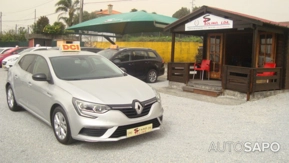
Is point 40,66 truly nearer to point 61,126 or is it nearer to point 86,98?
point 61,126

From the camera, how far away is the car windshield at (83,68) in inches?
209

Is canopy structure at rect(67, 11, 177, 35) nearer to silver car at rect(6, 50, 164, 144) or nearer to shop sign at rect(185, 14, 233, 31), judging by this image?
shop sign at rect(185, 14, 233, 31)

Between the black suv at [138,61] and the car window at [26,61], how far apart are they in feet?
16.2

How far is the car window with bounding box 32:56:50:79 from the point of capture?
5464 millimetres

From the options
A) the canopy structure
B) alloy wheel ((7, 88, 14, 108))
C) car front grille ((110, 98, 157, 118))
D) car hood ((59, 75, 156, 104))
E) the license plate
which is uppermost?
the canopy structure

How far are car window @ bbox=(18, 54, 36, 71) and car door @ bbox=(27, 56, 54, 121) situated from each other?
29 centimetres

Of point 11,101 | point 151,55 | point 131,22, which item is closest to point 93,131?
point 11,101

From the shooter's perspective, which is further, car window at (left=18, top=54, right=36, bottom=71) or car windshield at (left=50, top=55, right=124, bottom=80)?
car window at (left=18, top=54, right=36, bottom=71)

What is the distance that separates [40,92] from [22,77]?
117cm

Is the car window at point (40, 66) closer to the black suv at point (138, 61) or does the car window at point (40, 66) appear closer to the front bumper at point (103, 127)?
the front bumper at point (103, 127)

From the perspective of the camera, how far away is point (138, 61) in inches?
488

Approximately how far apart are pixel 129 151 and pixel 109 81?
→ 1397mm

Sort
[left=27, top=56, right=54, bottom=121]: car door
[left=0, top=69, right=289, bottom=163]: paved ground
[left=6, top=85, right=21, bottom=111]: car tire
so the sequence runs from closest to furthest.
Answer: [left=0, top=69, right=289, bottom=163]: paved ground → [left=27, top=56, right=54, bottom=121]: car door → [left=6, top=85, right=21, bottom=111]: car tire

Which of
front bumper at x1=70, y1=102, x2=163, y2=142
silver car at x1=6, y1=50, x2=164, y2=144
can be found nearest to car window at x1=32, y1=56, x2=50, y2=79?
silver car at x1=6, y1=50, x2=164, y2=144
